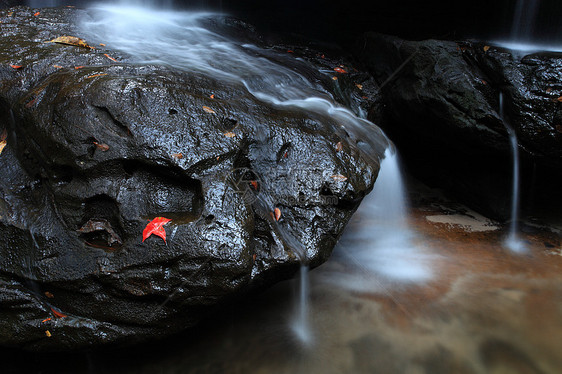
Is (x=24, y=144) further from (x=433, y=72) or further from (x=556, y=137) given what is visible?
(x=556, y=137)

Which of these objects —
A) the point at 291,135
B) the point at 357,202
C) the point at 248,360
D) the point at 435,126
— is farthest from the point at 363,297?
the point at 435,126

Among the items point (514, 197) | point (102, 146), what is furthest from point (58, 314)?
point (514, 197)

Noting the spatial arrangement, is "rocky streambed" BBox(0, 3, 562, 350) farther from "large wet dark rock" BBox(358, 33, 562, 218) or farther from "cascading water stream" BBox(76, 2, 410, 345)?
"large wet dark rock" BBox(358, 33, 562, 218)

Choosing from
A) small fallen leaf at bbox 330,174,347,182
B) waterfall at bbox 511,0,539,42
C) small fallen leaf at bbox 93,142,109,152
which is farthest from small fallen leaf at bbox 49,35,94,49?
waterfall at bbox 511,0,539,42

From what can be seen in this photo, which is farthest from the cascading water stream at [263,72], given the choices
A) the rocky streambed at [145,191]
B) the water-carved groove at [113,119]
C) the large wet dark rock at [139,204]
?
the water-carved groove at [113,119]

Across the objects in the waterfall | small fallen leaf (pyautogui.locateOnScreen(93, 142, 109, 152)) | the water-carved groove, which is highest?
the waterfall

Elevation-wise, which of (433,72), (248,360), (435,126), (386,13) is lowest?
(248,360)
